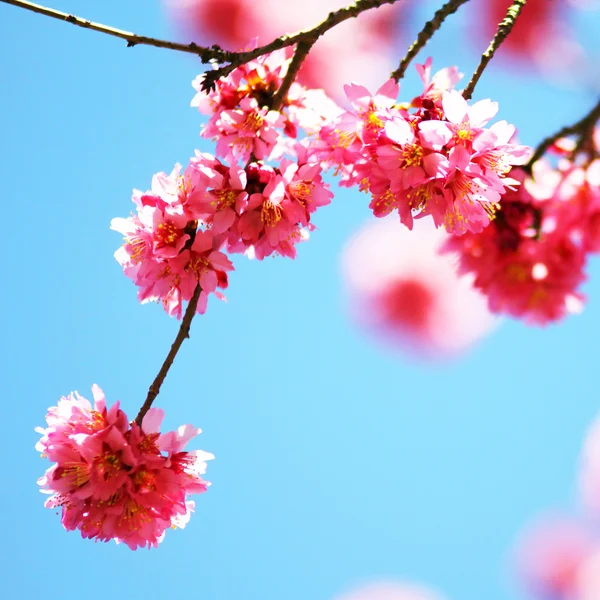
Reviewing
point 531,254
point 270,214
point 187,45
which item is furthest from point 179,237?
point 531,254

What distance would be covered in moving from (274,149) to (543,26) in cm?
292

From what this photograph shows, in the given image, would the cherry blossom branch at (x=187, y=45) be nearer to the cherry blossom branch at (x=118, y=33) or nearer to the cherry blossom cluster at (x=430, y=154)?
the cherry blossom branch at (x=118, y=33)

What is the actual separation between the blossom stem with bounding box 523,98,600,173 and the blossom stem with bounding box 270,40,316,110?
1.88 feet

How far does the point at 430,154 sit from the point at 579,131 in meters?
0.82

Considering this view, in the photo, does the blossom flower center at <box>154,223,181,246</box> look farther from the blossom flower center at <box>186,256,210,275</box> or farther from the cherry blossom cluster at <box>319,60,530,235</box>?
the cherry blossom cluster at <box>319,60,530,235</box>

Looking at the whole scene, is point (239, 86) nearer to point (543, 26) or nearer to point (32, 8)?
point (32, 8)

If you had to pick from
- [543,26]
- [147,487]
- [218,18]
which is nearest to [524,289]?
[147,487]

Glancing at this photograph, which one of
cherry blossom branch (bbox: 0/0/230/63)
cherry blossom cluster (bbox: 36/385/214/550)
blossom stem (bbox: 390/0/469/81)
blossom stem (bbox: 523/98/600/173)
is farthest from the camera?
blossom stem (bbox: 523/98/600/173)

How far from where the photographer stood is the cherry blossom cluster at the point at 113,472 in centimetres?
109

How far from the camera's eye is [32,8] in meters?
0.98

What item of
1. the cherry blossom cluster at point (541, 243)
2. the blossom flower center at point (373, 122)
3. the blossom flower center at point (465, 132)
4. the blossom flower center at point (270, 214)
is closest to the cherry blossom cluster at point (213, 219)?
the blossom flower center at point (270, 214)

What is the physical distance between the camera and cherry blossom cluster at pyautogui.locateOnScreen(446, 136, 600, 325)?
1.69 meters

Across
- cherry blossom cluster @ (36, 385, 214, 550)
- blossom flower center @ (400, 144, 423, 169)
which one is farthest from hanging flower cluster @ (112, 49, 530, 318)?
cherry blossom cluster @ (36, 385, 214, 550)

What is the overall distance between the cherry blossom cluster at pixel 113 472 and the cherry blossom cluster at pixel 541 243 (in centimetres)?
90
